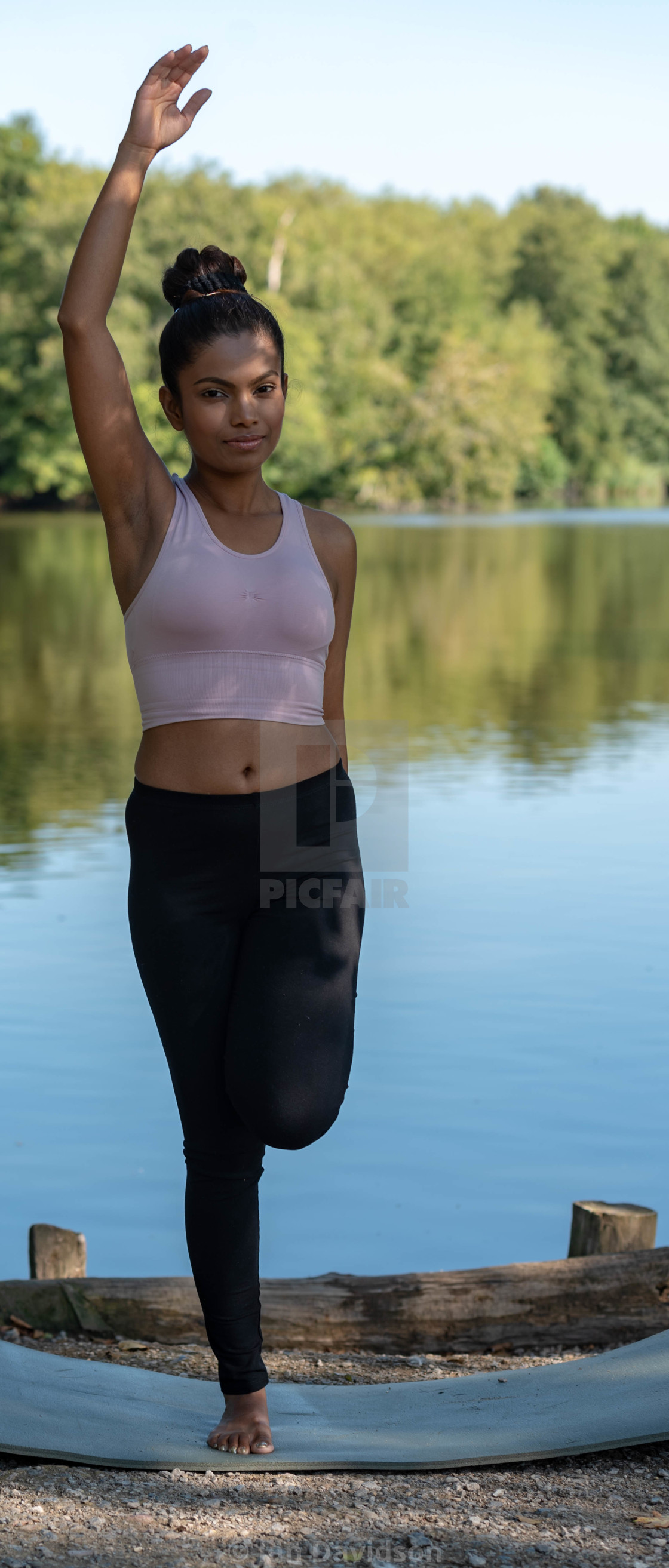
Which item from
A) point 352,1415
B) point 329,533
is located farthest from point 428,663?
point 329,533

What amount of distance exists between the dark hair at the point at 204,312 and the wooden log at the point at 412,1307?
7.46 feet

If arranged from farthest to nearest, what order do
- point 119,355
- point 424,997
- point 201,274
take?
point 424,997
point 201,274
point 119,355

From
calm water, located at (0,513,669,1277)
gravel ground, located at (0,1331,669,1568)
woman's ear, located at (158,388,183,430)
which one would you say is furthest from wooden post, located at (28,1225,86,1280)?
woman's ear, located at (158,388,183,430)

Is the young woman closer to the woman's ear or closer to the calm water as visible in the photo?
the woman's ear

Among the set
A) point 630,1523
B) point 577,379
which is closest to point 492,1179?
point 630,1523

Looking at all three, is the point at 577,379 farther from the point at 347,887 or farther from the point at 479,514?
the point at 347,887

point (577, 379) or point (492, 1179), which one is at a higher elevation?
point (577, 379)

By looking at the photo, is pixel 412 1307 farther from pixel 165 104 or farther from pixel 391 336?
pixel 391 336

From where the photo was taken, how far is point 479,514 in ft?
221

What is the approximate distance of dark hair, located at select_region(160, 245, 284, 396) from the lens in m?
3.15

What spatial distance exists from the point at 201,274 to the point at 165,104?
305 mm

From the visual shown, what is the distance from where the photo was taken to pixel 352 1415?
11.9 feet

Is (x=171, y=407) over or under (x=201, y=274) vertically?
under

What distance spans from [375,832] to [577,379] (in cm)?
7667
